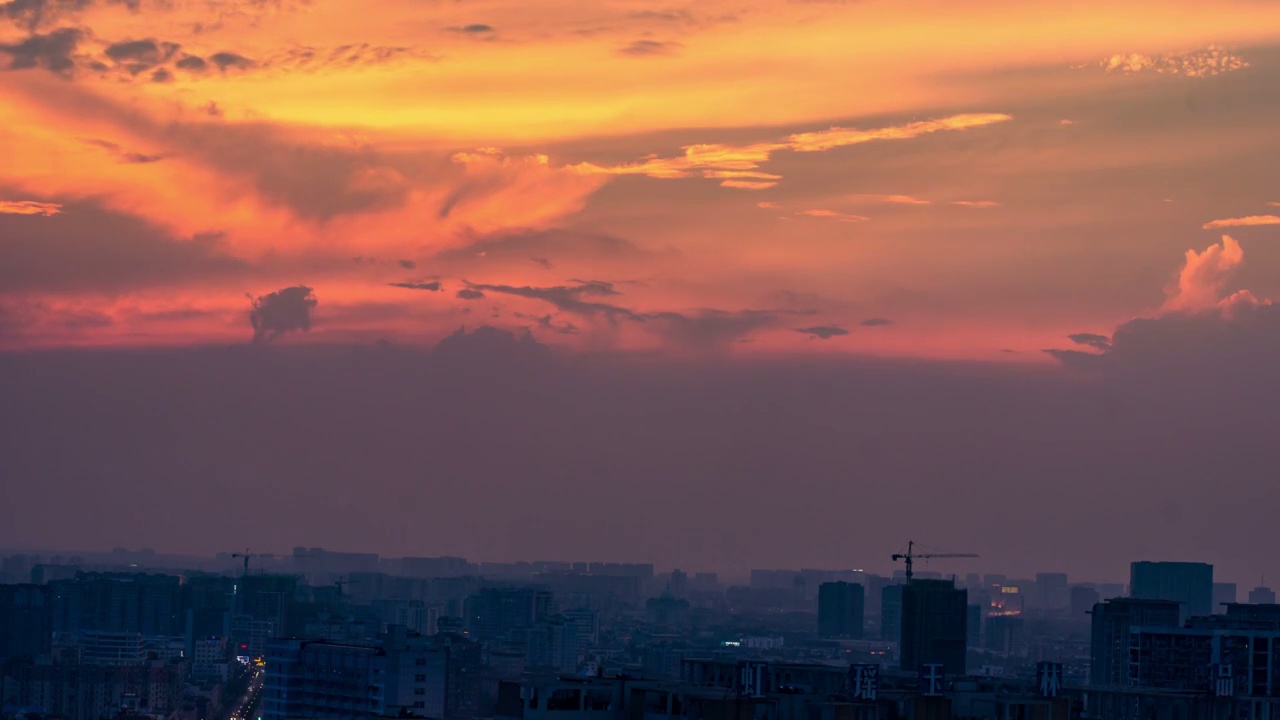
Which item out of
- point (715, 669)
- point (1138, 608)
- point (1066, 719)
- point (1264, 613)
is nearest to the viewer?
point (1066, 719)

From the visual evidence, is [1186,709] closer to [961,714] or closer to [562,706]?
[961,714]

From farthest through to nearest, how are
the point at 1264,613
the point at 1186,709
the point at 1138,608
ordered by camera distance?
the point at 1138,608
the point at 1264,613
the point at 1186,709

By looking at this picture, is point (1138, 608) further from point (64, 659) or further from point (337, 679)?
point (64, 659)

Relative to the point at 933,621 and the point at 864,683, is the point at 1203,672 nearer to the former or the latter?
the point at 864,683

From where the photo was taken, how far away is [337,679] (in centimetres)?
10969

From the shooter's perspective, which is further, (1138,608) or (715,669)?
(1138,608)

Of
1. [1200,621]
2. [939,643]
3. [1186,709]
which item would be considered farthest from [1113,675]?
[1186,709]

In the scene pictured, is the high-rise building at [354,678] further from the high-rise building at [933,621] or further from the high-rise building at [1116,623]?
the high-rise building at [933,621]

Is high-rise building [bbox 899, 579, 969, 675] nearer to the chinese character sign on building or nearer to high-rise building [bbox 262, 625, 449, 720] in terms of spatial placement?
high-rise building [bbox 262, 625, 449, 720]

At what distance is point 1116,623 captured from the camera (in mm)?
142875

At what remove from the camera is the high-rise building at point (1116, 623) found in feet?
444

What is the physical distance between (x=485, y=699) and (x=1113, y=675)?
3944 centimetres

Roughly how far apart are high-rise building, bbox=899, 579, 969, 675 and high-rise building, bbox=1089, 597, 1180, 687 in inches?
484

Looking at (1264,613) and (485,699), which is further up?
(1264,613)
